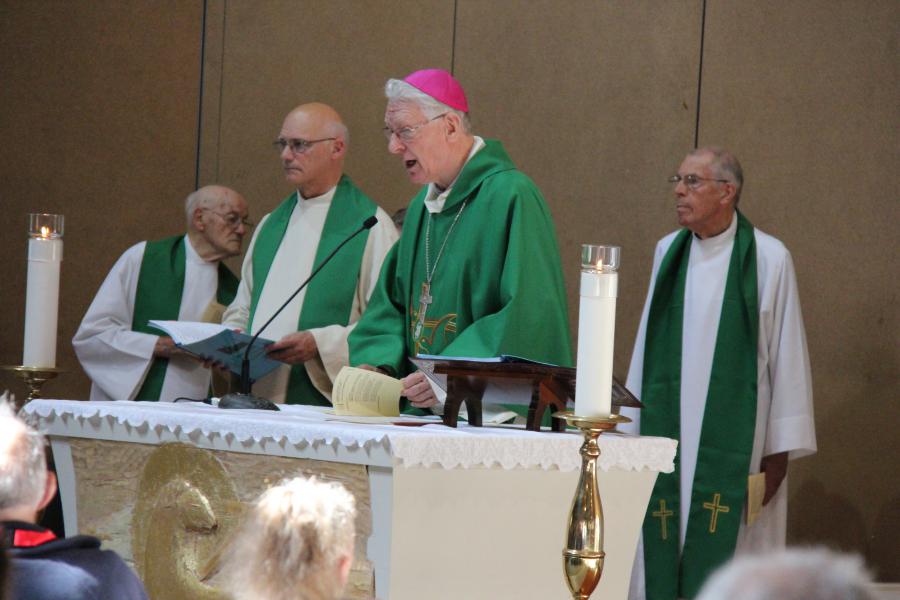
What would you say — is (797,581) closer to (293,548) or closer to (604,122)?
(293,548)

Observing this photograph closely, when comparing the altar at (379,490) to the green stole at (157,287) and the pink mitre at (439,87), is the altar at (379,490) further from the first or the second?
the green stole at (157,287)

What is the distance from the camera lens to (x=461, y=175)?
418 cm

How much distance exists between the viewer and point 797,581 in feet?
3.95

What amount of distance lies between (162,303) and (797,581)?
17.3ft

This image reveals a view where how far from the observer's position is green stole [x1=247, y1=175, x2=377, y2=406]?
527 cm

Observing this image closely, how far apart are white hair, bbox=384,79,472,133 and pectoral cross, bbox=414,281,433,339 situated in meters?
0.51

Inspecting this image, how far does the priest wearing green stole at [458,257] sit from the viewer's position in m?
3.76

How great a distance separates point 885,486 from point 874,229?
4.32 ft

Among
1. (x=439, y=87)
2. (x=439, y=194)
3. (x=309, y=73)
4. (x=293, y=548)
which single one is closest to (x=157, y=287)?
(x=309, y=73)

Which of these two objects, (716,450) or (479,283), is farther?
(716,450)

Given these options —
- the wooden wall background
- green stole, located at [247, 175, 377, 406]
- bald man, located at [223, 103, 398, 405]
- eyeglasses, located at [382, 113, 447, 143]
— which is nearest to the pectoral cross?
eyeglasses, located at [382, 113, 447, 143]

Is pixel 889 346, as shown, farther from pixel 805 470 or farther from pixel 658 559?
pixel 658 559

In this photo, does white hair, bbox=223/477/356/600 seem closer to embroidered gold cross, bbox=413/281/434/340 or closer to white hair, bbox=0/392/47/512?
white hair, bbox=0/392/47/512

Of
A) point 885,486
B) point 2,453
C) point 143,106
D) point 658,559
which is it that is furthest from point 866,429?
point 2,453
